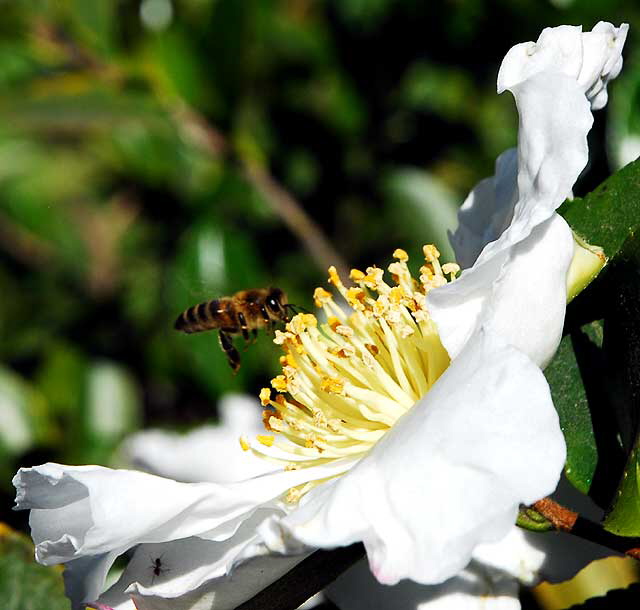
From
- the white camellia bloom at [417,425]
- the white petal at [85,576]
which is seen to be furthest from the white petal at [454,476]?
the white petal at [85,576]

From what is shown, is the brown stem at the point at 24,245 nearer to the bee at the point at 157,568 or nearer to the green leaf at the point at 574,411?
the bee at the point at 157,568

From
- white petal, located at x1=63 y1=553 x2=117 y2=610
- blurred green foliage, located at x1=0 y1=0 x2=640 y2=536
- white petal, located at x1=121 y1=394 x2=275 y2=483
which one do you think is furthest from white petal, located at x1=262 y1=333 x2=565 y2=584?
blurred green foliage, located at x1=0 y1=0 x2=640 y2=536

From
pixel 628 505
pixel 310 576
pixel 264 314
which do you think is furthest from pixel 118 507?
pixel 264 314

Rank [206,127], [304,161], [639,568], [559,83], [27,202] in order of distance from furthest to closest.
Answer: [27,202] < [304,161] < [206,127] < [639,568] < [559,83]

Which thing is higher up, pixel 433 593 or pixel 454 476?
pixel 454 476

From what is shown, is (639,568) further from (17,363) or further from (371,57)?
(17,363)

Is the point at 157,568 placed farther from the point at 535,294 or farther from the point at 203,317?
the point at 203,317

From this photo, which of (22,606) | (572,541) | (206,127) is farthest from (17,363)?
(572,541)
